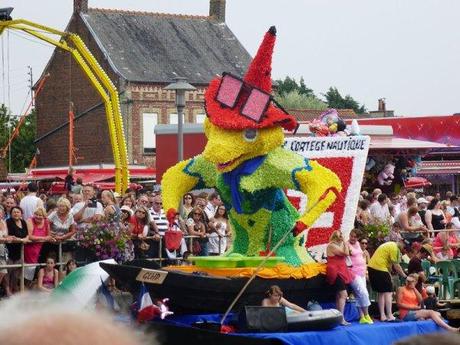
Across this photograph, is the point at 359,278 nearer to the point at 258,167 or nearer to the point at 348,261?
the point at 348,261

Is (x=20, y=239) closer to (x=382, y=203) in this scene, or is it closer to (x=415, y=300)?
(x=415, y=300)

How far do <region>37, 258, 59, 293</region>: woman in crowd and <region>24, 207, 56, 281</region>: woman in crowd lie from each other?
0.16 meters

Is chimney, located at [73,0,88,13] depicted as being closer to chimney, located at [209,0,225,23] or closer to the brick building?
the brick building

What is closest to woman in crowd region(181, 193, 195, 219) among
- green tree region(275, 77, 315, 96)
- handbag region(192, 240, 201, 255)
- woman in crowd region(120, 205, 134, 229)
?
handbag region(192, 240, 201, 255)

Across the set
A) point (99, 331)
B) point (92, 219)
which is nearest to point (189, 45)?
point (92, 219)

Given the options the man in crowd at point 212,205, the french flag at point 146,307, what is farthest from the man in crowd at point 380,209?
the french flag at point 146,307

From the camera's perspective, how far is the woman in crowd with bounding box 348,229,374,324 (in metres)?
15.4

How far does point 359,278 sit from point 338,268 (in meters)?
0.60

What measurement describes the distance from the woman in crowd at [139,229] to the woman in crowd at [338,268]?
116 inches

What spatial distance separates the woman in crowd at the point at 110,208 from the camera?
16516 mm

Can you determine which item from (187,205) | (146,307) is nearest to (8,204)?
(146,307)

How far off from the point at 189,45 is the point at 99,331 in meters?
54.3

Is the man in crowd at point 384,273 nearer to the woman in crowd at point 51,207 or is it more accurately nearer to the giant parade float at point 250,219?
the giant parade float at point 250,219

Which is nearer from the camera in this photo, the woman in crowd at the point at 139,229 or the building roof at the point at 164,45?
the woman in crowd at the point at 139,229
